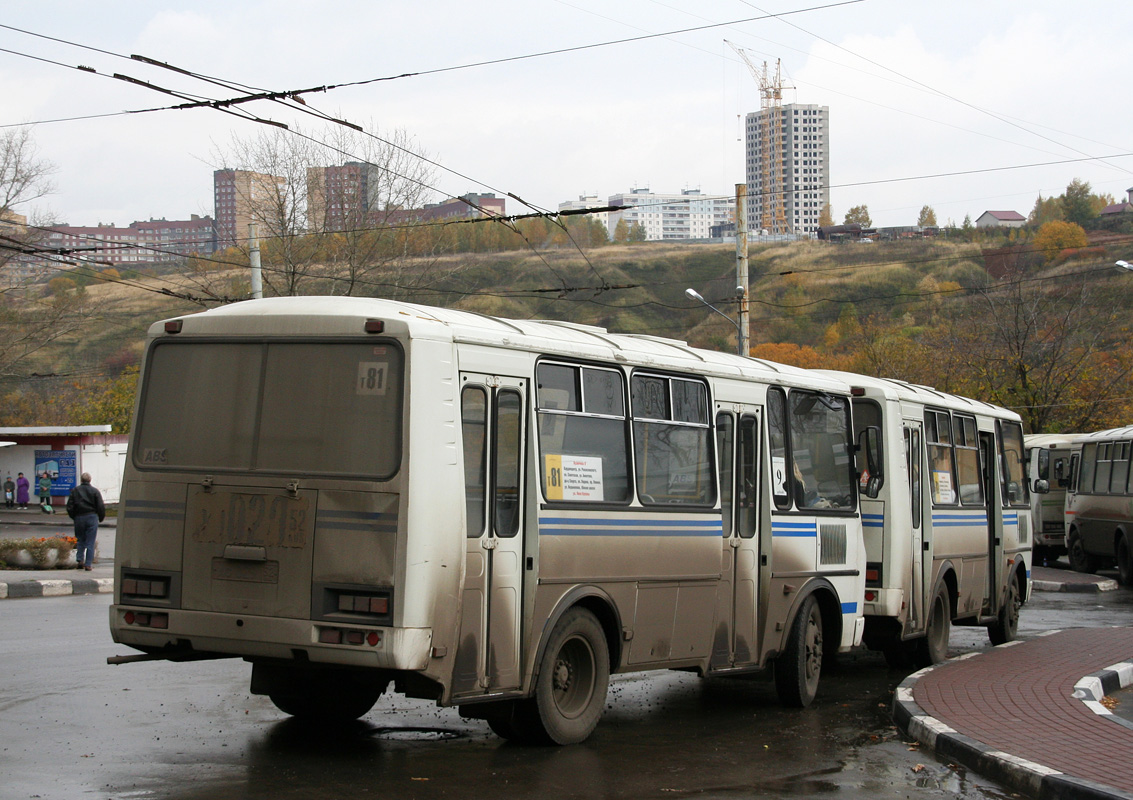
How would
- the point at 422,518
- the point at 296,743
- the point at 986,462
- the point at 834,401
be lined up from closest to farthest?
the point at 422,518, the point at 296,743, the point at 834,401, the point at 986,462

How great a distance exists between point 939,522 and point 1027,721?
4613 millimetres

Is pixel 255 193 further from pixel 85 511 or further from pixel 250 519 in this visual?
pixel 250 519

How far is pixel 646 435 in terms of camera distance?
914cm

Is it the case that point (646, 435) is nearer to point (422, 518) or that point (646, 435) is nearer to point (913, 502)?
point (422, 518)

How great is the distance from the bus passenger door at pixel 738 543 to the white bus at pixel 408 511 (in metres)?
0.58

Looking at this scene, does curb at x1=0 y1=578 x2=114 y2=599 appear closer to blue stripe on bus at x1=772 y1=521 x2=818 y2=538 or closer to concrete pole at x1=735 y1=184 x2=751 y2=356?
blue stripe on bus at x1=772 y1=521 x2=818 y2=538

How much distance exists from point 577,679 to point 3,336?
42.5 m

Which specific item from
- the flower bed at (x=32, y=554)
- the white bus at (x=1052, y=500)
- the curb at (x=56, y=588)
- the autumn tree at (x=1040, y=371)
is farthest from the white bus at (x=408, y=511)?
the autumn tree at (x=1040, y=371)

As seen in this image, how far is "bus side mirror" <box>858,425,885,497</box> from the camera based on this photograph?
40.5 ft

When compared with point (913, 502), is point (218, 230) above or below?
above

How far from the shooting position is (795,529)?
11.0 meters

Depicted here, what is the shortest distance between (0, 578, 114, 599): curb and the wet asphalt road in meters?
6.98

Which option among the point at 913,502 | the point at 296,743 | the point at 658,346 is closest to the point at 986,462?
Answer: the point at 913,502

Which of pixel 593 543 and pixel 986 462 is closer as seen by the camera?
pixel 593 543
